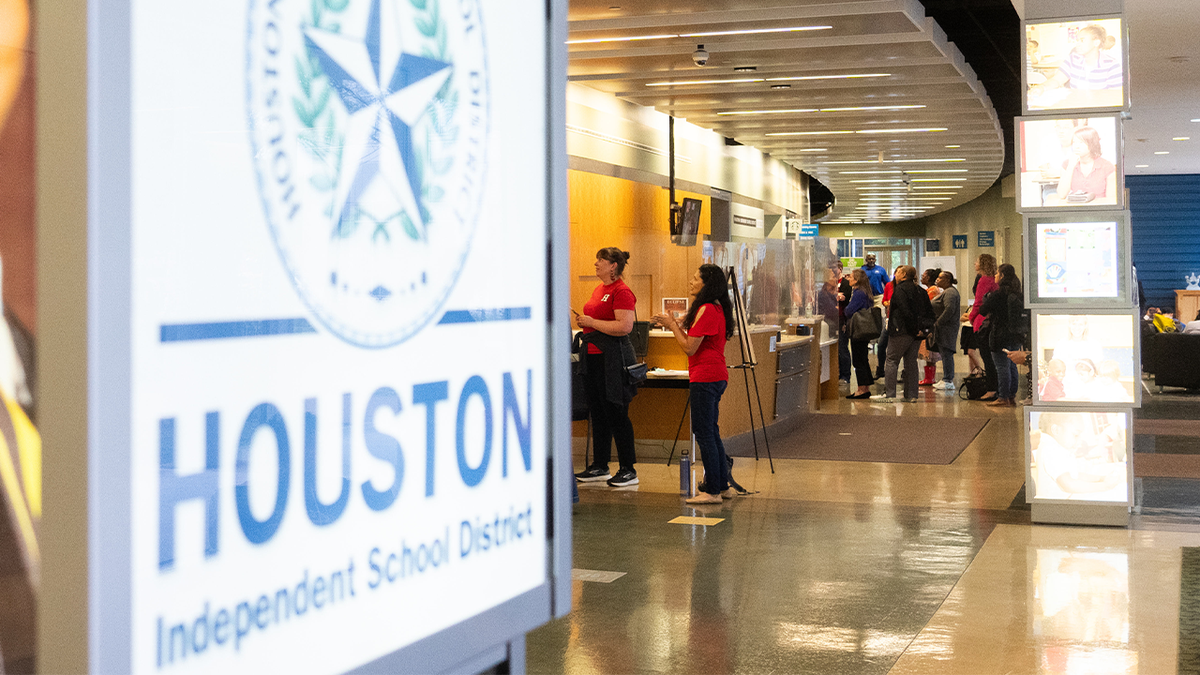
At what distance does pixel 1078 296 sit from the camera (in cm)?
629

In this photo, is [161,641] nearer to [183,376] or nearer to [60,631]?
[60,631]

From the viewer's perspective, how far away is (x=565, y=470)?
1.48 metres

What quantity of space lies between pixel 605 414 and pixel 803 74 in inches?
174

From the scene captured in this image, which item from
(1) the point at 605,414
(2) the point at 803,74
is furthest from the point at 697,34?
(1) the point at 605,414

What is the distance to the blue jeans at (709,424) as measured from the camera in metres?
6.89

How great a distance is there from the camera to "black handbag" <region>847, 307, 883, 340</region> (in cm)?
1397

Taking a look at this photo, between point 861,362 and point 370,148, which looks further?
point 861,362

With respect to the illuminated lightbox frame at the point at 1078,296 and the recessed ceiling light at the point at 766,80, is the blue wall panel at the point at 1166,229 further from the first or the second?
the illuminated lightbox frame at the point at 1078,296

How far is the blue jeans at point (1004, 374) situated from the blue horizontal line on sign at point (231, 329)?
12.8 m

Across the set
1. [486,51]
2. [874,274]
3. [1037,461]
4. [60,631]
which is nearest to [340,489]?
[60,631]

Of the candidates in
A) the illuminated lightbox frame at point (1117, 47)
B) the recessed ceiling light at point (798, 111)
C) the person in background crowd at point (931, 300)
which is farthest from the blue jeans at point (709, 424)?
the person in background crowd at point (931, 300)

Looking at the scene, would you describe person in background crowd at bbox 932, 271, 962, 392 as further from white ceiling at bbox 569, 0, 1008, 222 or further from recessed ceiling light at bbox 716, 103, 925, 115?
recessed ceiling light at bbox 716, 103, 925, 115

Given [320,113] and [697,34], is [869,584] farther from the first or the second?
[697,34]

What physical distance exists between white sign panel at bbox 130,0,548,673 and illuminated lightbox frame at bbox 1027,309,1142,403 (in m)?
5.52
